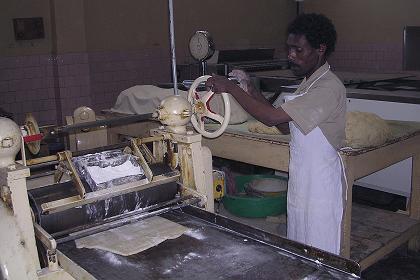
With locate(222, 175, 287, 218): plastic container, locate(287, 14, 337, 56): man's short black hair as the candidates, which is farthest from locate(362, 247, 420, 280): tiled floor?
locate(287, 14, 337, 56): man's short black hair

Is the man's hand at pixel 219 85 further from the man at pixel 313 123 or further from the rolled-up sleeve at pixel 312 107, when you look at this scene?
the rolled-up sleeve at pixel 312 107

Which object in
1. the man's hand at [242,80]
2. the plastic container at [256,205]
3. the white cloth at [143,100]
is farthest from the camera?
the white cloth at [143,100]

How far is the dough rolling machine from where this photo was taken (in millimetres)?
1493

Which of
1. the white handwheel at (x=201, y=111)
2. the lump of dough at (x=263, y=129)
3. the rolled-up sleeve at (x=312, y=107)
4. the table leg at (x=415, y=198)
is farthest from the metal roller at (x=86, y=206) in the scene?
the table leg at (x=415, y=198)

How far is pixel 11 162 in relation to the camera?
1.60 metres

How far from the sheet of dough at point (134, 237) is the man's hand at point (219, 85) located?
591mm

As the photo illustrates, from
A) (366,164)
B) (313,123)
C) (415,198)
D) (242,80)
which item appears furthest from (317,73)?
(415,198)

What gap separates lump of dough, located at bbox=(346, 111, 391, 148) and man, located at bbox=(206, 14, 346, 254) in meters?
0.26

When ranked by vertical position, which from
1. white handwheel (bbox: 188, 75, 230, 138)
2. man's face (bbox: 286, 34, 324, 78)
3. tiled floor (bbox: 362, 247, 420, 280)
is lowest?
tiled floor (bbox: 362, 247, 420, 280)

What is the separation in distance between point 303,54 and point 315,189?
2.03 feet

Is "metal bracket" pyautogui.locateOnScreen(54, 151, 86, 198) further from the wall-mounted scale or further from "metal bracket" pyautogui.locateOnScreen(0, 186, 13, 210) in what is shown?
the wall-mounted scale

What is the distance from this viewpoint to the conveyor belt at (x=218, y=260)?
1448 millimetres

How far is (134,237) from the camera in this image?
1724 mm

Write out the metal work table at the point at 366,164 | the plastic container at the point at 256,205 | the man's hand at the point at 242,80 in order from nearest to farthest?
the man's hand at the point at 242,80 → the metal work table at the point at 366,164 → the plastic container at the point at 256,205
